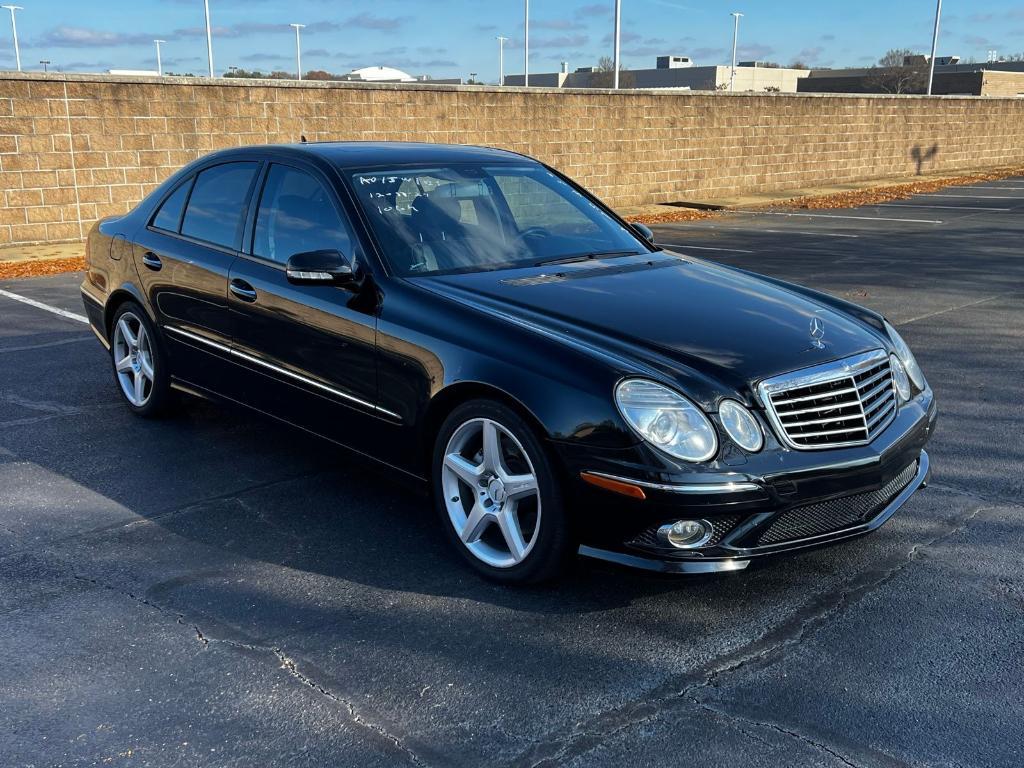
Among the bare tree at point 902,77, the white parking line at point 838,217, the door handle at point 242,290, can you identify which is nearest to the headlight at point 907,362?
the door handle at point 242,290

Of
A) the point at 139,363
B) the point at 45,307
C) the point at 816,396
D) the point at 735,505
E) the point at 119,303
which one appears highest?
the point at 816,396

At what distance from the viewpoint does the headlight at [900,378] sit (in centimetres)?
410

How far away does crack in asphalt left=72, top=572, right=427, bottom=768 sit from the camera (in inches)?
114

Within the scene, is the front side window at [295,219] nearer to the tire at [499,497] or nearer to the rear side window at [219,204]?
the rear side window at [219,204]

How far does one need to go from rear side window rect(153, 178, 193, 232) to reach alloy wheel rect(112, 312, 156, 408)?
59 cm

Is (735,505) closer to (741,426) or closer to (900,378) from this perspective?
(741,426)

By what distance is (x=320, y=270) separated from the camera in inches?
167

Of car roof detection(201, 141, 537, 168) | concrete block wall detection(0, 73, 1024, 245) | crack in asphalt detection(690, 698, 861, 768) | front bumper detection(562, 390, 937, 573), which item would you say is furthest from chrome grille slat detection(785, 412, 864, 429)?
concrete block wall detection(0, 73, 1024, 245)

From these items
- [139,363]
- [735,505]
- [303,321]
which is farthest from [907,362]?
[139,363]

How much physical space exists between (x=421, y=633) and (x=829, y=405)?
1.66 metres

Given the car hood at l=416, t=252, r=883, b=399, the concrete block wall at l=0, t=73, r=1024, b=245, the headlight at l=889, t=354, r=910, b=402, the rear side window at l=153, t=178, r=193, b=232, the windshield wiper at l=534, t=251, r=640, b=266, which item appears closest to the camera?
the car hood at l=416, t=252, r=883, b=399

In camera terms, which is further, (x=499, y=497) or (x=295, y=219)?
(x=295, y=219)

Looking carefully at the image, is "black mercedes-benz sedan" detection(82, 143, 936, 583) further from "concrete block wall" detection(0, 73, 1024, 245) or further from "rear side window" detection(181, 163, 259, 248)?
"concrete block wall" detection(0, 73, 1024, 245)

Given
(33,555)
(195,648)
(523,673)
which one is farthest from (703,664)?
(33,555)
